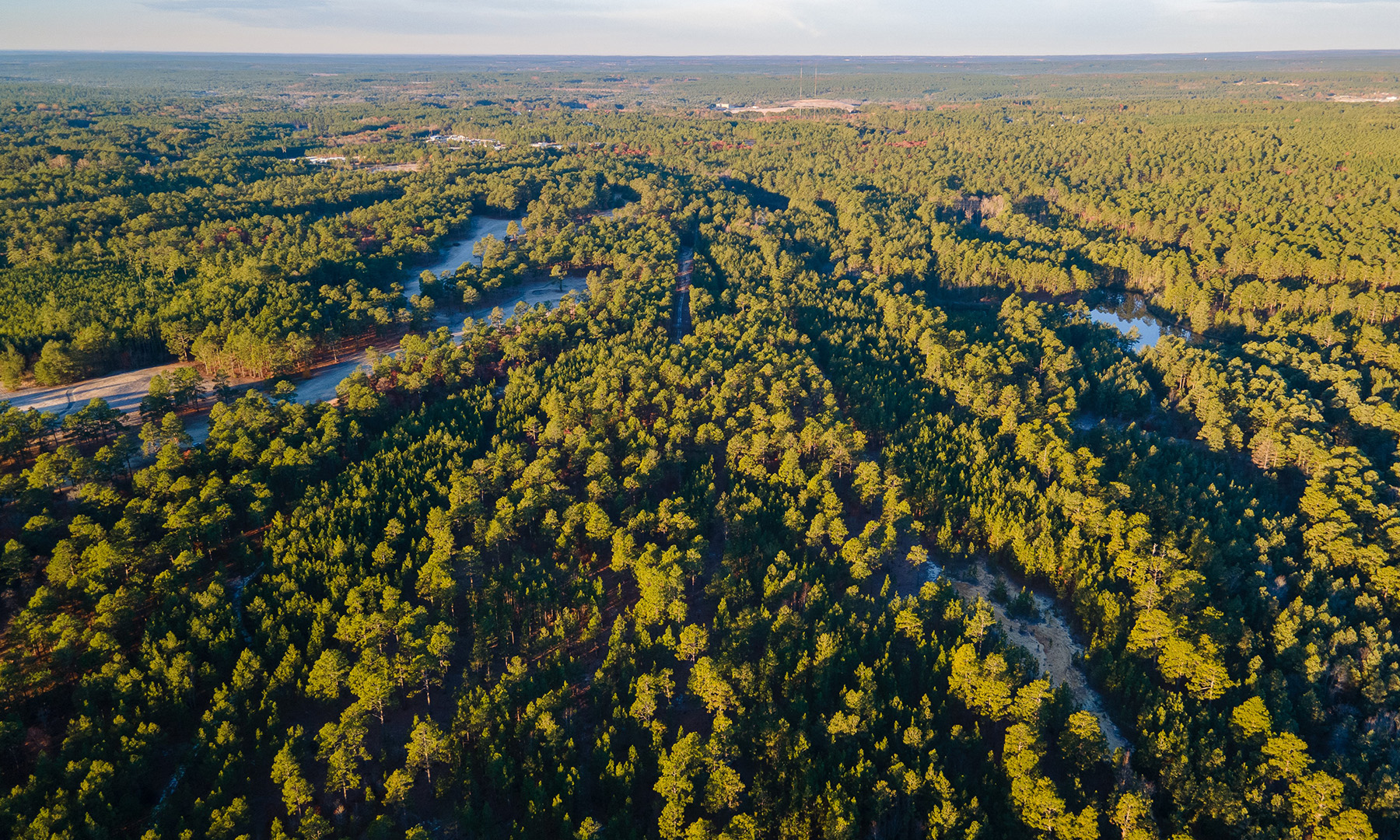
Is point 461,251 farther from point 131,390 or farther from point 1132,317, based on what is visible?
point 1132,317

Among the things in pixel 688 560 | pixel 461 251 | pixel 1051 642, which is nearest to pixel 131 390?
pixel 461 251

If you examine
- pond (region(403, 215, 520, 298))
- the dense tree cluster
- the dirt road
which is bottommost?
the dirt road

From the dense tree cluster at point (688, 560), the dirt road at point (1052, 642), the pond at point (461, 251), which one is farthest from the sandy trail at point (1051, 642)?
the pond at point (461, 251)

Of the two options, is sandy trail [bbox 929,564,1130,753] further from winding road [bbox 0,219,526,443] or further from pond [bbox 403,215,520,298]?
pond [bbox 403,215,520,298]

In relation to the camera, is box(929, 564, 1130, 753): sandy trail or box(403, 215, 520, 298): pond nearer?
box(929, 564, 1130, 753): sandy trail

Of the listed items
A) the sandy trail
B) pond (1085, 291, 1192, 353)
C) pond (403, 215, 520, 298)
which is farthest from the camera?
pond (403, 215, 520, 298)

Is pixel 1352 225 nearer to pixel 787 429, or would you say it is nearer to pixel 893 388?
pixel 893 388

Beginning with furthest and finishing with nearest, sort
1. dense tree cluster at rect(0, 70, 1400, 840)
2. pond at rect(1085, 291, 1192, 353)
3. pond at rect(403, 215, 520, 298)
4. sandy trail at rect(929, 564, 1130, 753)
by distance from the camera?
pond at rect(403, 215, 520, 298)
pond at rect(1085, 291, 1192, 353)
sandy trail at rect(929, 564, 1130, 753)
dense tree cluster at rect(0, 70, 1400, 840)

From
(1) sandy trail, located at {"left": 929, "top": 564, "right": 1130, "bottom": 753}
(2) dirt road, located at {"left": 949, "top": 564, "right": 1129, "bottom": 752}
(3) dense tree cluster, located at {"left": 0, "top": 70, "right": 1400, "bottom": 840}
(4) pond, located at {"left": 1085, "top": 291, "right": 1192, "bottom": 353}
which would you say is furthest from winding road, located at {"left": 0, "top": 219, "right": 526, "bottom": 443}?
(4) pond, located at {"left": 1085, "top": 291, "right": 1192, "bottom": 353}
